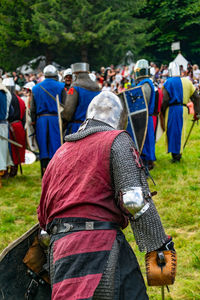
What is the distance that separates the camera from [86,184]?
→ 5.93 feet

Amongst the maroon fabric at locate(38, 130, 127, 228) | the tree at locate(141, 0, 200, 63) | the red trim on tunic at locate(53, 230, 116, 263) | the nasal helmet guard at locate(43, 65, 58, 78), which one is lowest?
the red trim on tunic at locate(53, 230, 116, 263)

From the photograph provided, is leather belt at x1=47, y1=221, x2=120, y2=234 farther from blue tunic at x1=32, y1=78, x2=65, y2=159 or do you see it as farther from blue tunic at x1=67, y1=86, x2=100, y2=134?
blue tunic at x1=32, y1=78, x2=65, y2=159

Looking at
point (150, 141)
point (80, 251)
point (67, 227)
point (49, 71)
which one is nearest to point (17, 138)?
point (49, 71)

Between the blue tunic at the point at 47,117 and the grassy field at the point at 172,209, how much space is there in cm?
67

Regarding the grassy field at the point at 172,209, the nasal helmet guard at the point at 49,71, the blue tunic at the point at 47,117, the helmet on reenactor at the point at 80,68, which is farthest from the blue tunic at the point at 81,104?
the grassy field at the point at 172,209

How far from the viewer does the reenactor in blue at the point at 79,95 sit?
19.0 ft

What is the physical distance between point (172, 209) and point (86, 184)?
3.09 metres

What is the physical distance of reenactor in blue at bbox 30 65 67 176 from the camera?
630 centimetres

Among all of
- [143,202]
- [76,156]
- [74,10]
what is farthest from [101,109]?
[74,10]

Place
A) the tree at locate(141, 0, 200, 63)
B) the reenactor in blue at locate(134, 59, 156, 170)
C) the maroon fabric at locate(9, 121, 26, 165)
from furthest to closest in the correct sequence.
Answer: the tree at locate(141, 0, 200, 63)
the maroon fabric at locate(9, 121, 26, 165)
the reenactor in blue at locate(134, 59, 156, 170)

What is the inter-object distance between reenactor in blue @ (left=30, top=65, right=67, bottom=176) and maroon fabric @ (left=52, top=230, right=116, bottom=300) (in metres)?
4.66

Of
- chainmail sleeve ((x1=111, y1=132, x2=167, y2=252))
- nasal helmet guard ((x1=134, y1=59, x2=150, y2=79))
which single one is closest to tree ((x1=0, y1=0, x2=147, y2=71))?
nasal helmet guard ((x1=134, y1=59, x2=150, y2=79))

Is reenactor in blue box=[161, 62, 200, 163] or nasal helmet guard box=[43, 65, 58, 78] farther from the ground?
nasal helmet guard box=[43, 65, 58, 78]

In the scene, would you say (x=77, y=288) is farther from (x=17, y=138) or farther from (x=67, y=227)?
(x=17, y=138)
